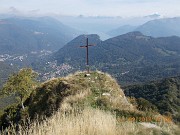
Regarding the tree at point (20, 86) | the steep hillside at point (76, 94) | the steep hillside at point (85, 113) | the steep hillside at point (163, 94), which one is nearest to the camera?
the steep hillside at point (85, 113)

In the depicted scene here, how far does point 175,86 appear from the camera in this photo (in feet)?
418

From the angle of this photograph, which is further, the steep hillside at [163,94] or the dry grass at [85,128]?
the steep hillside at [163,94]

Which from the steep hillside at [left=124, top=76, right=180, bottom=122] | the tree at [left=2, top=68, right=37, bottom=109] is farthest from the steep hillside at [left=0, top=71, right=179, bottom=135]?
the steep hillside at [left=124, top=76, right=180, bottom=122]

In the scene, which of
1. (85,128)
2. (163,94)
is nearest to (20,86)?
(85,128)

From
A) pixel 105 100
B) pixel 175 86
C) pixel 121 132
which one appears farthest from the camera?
pixel 175 86

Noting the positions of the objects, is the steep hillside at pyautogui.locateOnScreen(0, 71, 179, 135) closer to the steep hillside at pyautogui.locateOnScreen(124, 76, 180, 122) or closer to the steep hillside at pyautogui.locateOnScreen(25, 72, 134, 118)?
the steep hillside at pyautogui.locateOnScreen(25, 72, 134, 118)

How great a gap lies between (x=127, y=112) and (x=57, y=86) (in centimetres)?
948

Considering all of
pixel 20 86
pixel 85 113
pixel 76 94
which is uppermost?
pixel 85 113

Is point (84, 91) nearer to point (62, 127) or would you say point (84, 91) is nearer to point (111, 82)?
point (111, 82)

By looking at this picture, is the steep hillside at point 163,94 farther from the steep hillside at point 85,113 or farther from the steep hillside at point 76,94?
the steep hillside at point 85,113

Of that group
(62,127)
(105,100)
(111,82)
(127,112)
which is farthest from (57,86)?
(62,127)

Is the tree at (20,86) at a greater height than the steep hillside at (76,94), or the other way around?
the steep hillside at (76,94)

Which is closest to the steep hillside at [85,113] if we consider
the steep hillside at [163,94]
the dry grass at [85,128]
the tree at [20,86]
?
the dry grass at [85,128]

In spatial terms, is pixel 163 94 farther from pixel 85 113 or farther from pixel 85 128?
pixel 85 128
